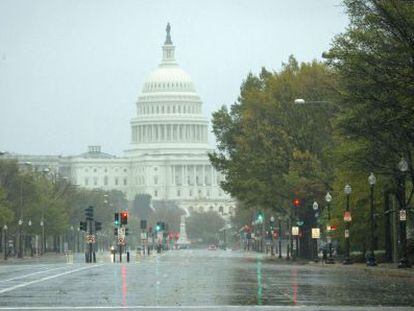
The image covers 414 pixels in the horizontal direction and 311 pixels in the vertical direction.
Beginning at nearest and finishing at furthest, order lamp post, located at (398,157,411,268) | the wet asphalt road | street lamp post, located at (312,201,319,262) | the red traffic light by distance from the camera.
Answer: the wet asphalt road, lamp post, located at (398,157,411,268), street lamp post, located at (312,201,319,262), the red traffic light

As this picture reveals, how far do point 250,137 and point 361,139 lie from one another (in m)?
38.7

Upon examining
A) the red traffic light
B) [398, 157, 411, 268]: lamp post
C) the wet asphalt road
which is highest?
the red traffic light

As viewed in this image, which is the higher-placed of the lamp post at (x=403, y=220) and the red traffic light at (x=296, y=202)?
the red traffic light at (x=296, y=202)

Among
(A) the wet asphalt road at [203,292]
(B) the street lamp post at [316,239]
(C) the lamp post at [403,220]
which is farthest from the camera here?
(B) the street lamp post at [316,239]

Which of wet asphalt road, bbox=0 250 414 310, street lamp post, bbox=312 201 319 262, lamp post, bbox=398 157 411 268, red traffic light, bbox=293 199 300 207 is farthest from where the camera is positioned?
red traffic light, bbox=293 199 300 207

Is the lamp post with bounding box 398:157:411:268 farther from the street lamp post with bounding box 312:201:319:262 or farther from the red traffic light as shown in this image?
the red traffic light

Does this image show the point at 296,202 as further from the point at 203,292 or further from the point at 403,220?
the point at 203,292

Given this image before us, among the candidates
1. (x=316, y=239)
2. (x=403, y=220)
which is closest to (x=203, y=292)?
(x=403, y=220)

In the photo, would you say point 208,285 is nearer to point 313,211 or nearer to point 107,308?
point 107,308

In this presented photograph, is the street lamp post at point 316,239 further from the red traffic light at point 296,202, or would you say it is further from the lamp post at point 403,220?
the lamp post at point 403,220

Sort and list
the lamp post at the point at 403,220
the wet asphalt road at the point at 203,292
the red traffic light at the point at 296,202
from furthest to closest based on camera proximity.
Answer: the red traffic light at the point at 296,202, the lamp post at the point at 403,220, the wet asphalt road at the point at 203,292

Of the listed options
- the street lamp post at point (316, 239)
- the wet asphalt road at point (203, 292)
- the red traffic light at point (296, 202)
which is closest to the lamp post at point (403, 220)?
the wet asphalt road at point (203, 292)

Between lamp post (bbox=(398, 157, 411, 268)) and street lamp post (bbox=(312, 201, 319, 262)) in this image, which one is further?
street lamp post (bbox=(312, 201, 319, 262))

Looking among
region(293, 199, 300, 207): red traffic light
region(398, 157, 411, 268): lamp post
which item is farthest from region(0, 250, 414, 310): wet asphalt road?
region(293, 199, 300, 207): red traffic light
